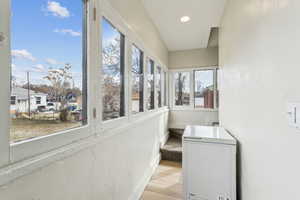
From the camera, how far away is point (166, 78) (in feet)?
14.4

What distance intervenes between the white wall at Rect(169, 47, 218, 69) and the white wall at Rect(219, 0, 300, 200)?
2.73m

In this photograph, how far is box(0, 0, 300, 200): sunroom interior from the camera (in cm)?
73

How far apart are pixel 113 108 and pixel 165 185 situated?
1526 mm

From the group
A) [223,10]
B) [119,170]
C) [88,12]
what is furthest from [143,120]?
[223,10]

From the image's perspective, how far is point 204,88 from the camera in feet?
14.0

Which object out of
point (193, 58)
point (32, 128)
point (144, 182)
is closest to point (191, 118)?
point (193, 58)

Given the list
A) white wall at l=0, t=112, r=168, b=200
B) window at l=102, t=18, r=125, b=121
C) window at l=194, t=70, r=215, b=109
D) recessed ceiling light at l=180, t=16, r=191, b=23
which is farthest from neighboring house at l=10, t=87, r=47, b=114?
window at l=194, t=70, r=215, b=109

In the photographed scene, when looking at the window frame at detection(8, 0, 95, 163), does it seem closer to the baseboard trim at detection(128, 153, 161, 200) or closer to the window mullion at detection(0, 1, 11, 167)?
the window mullion at detection(0, 1, 11, 167)

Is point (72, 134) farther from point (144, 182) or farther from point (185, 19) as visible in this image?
point (185, 19)

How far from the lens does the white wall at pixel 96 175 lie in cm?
74

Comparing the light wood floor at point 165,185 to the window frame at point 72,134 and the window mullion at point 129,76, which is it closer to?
the window mullion at point 129,76

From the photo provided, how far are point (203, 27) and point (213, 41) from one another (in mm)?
1052

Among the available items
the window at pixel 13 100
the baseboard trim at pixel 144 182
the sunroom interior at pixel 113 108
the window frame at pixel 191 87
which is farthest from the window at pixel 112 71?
the window frame at pixel 191 87

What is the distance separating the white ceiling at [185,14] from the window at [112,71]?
1.03 m
